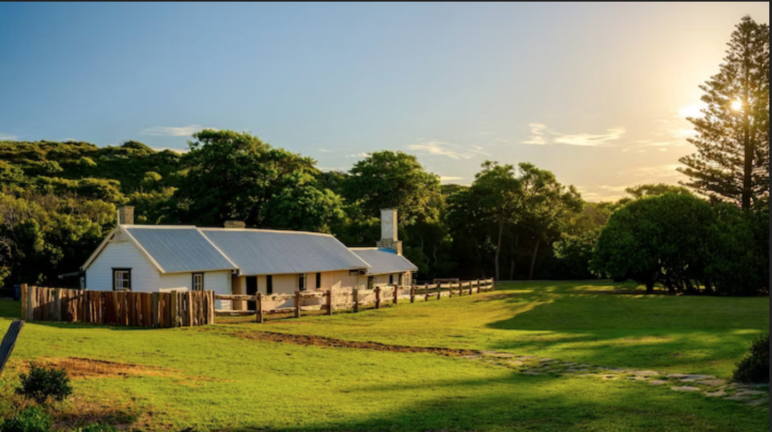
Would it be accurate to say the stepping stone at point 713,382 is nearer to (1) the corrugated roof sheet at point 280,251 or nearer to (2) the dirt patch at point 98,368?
(2) the dirt patch at point 98,368

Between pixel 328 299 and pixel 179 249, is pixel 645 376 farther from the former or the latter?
pixel 179 249

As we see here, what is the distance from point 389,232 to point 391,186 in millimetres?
15965

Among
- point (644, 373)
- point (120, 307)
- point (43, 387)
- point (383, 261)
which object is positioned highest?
point (383, 261)

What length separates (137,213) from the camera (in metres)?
64.8

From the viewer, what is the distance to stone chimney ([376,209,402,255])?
54188 millimetres

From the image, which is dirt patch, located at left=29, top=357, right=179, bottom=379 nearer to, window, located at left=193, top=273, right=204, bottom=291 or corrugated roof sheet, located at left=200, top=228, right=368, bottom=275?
window, located at left=193, top=273, right=204, bottom=291

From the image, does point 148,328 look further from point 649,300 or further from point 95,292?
point 649,300

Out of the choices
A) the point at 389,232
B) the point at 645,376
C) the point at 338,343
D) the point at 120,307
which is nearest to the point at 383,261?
the point at 389,232

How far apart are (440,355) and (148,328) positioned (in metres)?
12.4

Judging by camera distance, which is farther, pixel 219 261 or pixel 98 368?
pixel 219 261

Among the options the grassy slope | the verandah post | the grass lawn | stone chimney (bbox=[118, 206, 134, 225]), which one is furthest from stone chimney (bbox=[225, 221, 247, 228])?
the grass lawn

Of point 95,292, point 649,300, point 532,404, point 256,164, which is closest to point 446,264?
point 256,164

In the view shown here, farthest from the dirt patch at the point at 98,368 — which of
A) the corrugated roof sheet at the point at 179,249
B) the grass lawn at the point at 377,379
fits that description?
the corrugated roof sheet at the point at 179,249

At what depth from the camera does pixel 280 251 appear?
3975 centimetres
